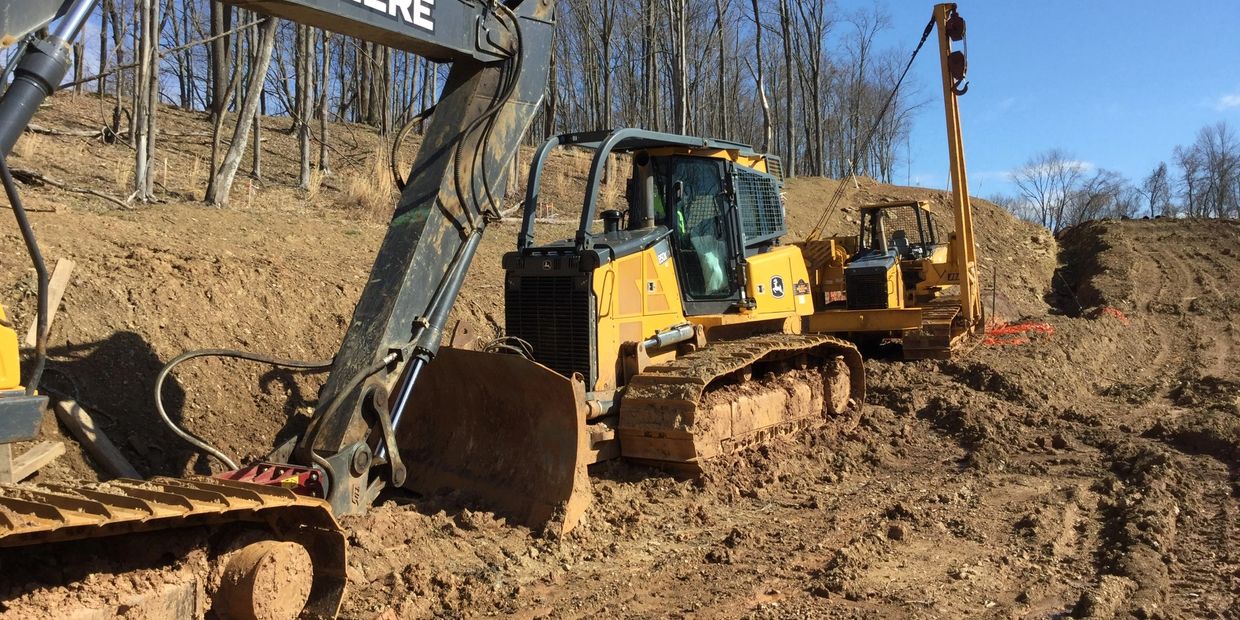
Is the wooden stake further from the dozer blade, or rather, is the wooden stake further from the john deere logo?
the john deere logo

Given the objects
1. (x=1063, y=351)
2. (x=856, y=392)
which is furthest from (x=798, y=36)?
(x=856, y=392)

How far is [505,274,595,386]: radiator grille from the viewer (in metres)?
6.31

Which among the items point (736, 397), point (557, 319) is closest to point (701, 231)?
point (736, 397)

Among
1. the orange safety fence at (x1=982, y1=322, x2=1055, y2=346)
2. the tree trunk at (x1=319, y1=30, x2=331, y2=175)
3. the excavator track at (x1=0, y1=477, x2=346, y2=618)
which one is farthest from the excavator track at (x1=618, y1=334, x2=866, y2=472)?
the tree trunk at (x1=319, y1=30, x2=331, y2=175)

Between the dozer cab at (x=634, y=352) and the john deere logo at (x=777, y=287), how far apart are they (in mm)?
18

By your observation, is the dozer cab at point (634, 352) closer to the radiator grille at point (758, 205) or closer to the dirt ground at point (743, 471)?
the radiator grille at point (758, 205)

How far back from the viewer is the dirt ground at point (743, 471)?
463cm

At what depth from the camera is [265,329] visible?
818 centimetres

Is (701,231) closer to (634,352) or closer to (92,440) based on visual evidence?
(634,352)

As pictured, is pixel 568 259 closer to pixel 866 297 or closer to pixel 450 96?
pixel 450 96

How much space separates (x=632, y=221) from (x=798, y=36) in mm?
31522

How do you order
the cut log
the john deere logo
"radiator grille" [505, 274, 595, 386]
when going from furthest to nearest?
the john deere logo, "radiator grille" [505, 274, 595, 386], the cut log

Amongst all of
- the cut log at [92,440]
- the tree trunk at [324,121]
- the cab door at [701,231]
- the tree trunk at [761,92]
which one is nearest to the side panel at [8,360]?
the cut log at [92,440]

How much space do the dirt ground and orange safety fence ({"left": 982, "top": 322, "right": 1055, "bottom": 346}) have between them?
0.43 meters
